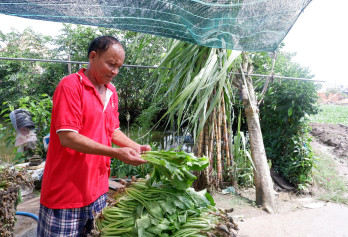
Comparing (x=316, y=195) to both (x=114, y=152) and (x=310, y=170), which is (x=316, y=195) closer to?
(x=310, y=170)

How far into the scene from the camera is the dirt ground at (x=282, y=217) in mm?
2998

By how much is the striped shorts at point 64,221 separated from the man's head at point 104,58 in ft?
2.62

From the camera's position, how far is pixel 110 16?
64.4 inches

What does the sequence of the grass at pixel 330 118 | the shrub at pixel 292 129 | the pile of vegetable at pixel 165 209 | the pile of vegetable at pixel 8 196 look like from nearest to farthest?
the pile of vegetable at pixel 165 209 → the pile of vegetable at pixel 8 196 → the shrub at pixel 292 129 → the grass at pixel 330 118

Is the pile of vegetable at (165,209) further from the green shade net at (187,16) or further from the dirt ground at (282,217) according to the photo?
the dirt ground at (282,217)

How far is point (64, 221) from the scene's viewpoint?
1406 mm

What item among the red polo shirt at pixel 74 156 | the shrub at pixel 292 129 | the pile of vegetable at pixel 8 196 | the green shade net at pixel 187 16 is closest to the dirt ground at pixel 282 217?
the shrub at pixel 292 129

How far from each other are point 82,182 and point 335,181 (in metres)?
4.83

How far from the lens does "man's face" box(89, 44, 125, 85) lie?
1.44 m

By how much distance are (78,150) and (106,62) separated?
21.0 inches

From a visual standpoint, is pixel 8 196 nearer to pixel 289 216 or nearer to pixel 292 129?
pixel 289 216

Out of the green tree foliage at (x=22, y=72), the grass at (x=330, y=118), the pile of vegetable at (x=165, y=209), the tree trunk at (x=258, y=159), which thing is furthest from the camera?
the grass at (x=330, y=118)

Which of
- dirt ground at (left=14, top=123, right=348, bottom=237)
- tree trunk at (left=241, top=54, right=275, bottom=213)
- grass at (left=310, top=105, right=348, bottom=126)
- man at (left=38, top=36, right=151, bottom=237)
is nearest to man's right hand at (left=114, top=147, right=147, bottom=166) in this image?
man at (left=38, top=36, right=151, bottom=237)

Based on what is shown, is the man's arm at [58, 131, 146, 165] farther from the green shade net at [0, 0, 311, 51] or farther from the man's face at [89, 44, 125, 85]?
the green shade net at [0, 0, 311, 51]
